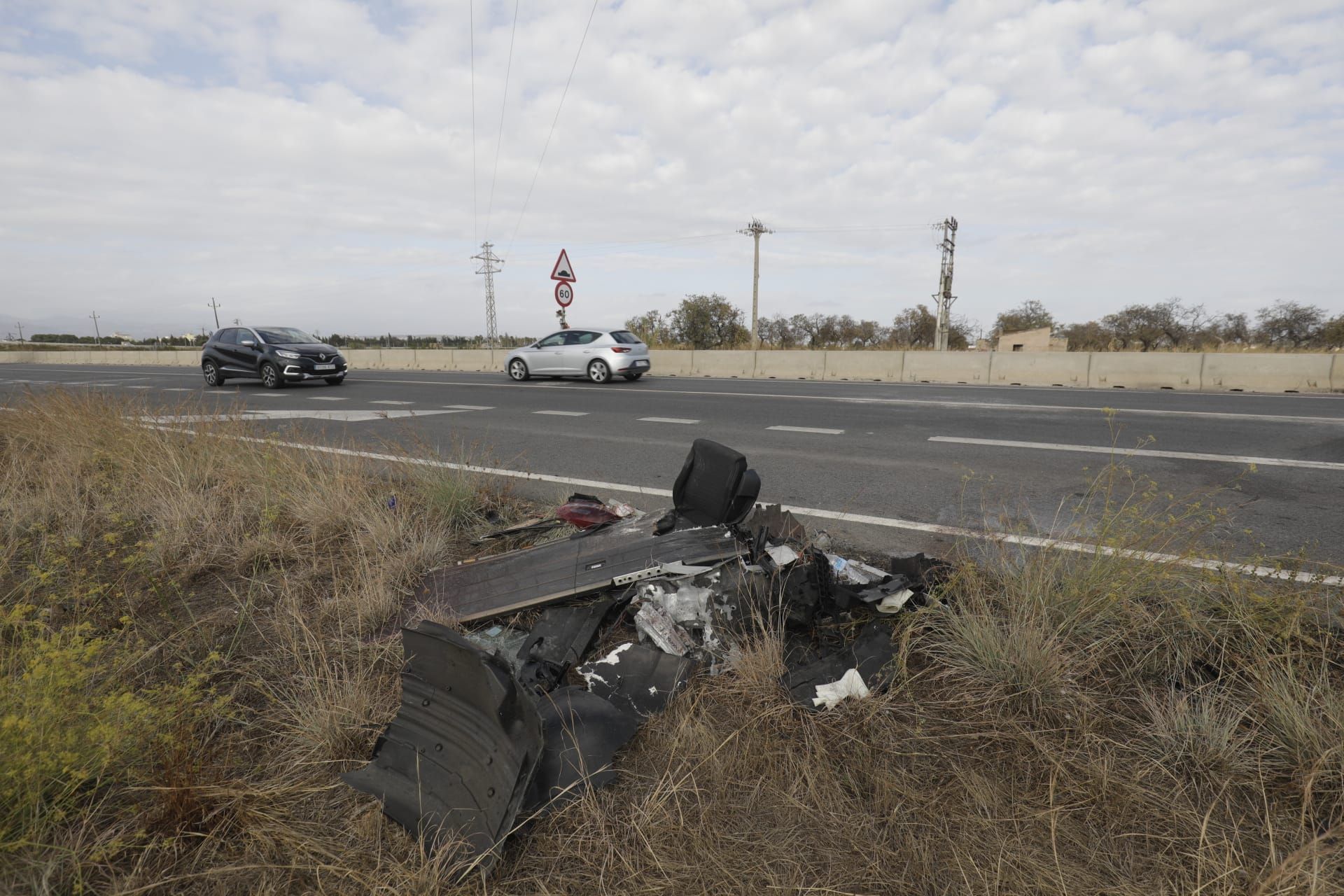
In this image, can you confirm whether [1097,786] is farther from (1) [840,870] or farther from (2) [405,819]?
(2) [405,819]

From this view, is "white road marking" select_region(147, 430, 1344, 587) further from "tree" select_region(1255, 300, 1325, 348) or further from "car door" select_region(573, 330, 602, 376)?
"tree" select_region(1255, 300, 1325, 348)

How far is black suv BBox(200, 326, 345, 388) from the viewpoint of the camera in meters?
15.1

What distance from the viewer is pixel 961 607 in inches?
88.4

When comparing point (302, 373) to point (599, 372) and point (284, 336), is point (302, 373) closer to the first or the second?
point (284, 336)

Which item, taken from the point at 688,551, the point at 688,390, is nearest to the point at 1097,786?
the point at 688,551

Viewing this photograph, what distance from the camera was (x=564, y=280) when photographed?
64.1 ft

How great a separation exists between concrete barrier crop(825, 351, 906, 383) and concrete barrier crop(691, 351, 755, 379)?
2559mm

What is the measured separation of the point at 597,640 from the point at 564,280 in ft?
59.5

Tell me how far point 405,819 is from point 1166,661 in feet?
8.05

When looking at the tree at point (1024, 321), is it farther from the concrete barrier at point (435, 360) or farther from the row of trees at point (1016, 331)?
the concrete barrier at point (435, 360)

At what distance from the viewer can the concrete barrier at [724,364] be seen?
68.4ft

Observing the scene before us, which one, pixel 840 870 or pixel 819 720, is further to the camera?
pixel 819 720

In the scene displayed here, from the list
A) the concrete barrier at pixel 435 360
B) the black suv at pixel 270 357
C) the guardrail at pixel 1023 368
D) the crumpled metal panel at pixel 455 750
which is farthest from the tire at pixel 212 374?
the crumpled metal panel at pixel 455 750

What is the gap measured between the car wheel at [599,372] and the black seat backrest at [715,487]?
13.6 metres
